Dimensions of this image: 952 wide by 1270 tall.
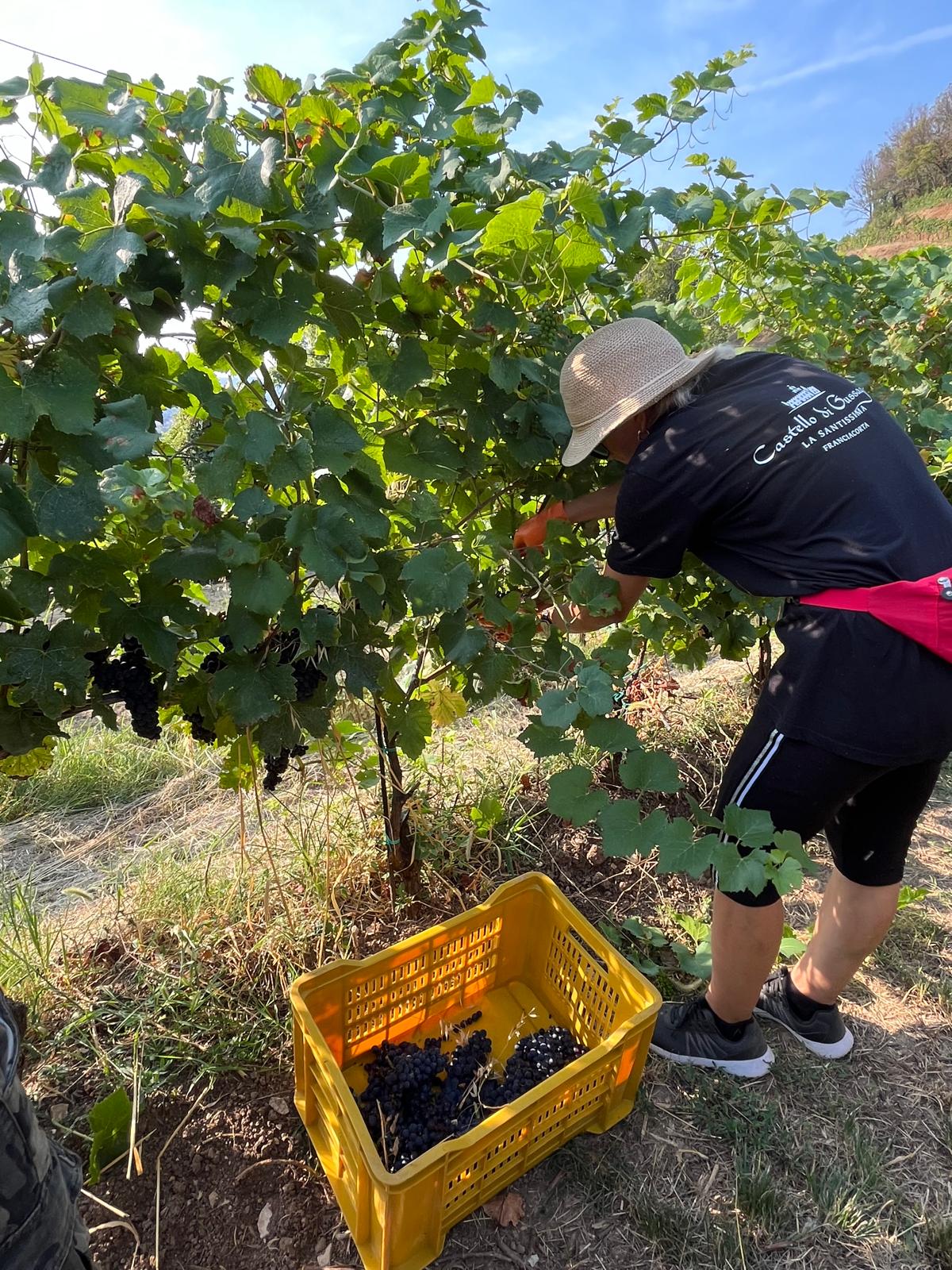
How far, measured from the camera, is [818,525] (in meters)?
1.28

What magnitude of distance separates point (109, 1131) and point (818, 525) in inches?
71.8

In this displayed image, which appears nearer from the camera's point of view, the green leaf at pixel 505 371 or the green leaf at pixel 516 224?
the green leaf at pixel 516 224

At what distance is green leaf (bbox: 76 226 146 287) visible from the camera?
0.85 metres

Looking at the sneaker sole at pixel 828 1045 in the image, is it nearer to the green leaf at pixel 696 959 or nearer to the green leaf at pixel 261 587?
the green leaf at pixel 696 959

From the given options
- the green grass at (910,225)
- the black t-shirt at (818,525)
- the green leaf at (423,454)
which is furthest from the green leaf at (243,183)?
the green grass at (910,225)

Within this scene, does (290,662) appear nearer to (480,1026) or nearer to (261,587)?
(261,587)

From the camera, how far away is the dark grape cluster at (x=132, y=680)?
1.20m

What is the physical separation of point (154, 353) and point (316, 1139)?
156 centimetres

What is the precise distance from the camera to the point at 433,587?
46.9 inches

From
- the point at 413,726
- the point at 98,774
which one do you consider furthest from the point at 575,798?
the point at 98,774

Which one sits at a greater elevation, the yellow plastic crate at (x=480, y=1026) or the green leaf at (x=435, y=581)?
the green leaf at (x=435, y=581)

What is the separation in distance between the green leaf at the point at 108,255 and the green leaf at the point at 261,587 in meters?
0.41

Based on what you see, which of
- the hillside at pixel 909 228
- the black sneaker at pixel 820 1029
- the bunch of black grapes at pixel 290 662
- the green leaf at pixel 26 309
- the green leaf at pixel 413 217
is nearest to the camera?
the green leaf at pixel 26 309

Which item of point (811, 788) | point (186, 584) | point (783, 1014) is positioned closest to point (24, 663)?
point (186, 584)
